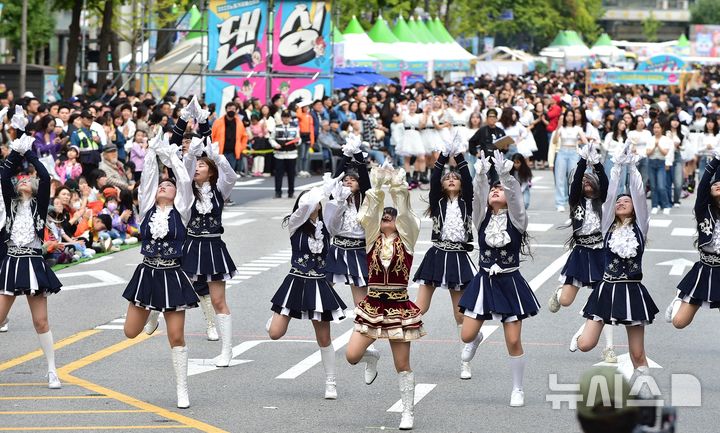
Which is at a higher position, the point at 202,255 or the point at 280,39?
the point at 280,39

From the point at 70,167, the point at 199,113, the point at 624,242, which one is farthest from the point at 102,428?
→ the point at 70,167

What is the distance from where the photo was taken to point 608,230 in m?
11.4

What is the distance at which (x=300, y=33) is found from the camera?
36094mm

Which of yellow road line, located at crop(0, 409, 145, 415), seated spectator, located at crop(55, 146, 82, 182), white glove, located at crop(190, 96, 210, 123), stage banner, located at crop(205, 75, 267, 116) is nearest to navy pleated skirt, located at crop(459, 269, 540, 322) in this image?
yellow road line, located at crop(0, 409, 145, 415)

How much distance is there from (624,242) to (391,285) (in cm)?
210

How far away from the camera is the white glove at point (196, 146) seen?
12234 millimetres

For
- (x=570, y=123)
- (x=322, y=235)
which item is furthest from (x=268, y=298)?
(x=570, y=123)

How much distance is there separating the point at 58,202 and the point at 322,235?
7.97m

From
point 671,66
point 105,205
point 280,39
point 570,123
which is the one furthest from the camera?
point 671,66

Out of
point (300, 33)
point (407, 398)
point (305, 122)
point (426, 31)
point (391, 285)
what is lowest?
point (407, 398)

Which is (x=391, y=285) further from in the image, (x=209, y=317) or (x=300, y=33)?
(x=300, y=33)

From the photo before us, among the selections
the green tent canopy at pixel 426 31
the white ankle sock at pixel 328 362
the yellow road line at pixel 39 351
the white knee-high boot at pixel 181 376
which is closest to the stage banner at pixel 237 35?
the yellow road line at pixel 39 351

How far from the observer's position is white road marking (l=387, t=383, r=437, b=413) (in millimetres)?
10742

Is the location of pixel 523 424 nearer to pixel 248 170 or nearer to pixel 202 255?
pixel 202 255
